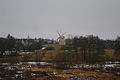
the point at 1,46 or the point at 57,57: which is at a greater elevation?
the point at 1,46

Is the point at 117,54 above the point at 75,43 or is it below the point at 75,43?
below

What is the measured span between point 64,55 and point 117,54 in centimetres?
2145

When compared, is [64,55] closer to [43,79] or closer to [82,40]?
[82,40]

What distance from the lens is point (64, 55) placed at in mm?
54406

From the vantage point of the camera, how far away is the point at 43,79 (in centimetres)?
2400

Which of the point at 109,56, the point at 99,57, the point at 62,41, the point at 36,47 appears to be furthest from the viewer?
the point at 36,47

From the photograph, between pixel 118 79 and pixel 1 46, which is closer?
pixel 118 79

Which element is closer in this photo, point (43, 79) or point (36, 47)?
point (43, 79)

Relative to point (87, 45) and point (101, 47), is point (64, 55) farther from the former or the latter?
point (101, 47)

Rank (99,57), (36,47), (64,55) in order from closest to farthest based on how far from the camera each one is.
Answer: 1. (64,55)
2. (99,57)
3. (36,47)

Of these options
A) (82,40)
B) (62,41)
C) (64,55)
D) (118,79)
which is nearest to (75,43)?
(82,40)

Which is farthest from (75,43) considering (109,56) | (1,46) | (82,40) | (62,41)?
(1,46)

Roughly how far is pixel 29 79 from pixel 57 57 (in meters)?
32.4

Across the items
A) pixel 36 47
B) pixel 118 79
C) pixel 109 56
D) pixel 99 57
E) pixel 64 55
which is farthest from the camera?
pixel 36 47
